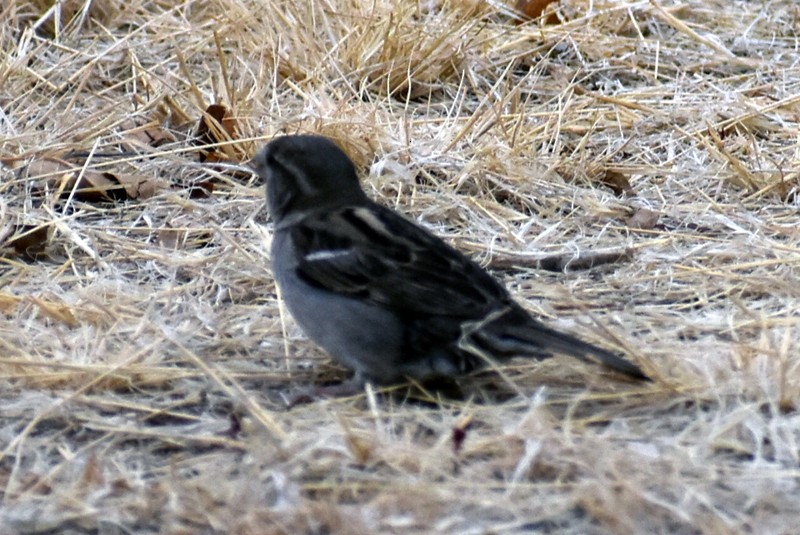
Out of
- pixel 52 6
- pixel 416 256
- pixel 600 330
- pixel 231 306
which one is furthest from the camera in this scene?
pixel 52 6

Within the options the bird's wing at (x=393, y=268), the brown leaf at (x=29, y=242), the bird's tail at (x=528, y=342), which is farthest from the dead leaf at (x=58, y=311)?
the bird's tail at (x=528, y=342)

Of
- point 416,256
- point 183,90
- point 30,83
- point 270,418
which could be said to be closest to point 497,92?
point 183,90

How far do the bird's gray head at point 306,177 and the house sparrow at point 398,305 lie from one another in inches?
5.6

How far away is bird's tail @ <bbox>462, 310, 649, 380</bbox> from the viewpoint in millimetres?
3117

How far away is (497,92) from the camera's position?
604cm

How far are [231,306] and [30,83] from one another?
8.17 ft

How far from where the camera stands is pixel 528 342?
3.20 metres

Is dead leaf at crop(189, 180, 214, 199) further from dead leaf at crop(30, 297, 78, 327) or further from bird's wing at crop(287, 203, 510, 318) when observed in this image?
bird's wing at crop(287, 203, 510, 318)

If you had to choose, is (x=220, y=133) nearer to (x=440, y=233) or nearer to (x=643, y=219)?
(x=440, y=233)

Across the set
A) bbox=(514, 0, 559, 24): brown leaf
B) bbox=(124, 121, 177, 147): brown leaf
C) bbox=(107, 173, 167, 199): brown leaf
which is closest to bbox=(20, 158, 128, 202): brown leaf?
bbox=(107, 173, 167, 199): brown leaf

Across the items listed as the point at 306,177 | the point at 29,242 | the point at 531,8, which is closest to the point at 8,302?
the point at 29,242

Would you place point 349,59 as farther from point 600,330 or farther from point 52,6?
point 600,330

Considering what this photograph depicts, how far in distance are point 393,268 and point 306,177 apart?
0.52 meters

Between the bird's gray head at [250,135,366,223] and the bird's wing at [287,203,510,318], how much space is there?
17 cm
